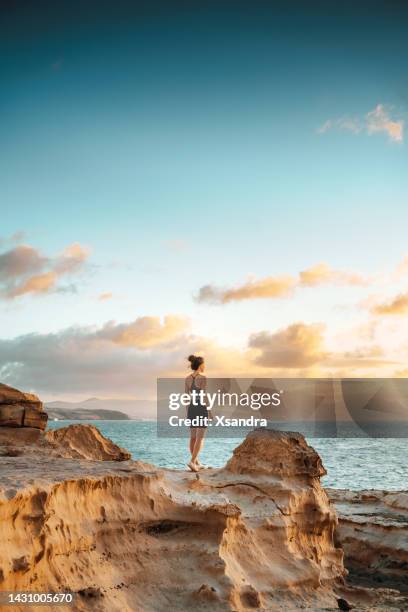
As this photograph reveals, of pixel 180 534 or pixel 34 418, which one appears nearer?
pixel 180 534

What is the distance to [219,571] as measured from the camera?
237 inches

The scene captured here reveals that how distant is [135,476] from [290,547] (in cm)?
254

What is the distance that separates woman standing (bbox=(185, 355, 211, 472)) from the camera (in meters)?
9.09

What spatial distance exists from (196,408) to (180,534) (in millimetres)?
3255

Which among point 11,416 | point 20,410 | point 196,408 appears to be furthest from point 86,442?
point 196,408

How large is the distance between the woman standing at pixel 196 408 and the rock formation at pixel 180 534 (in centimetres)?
81

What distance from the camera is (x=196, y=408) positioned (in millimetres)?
9359

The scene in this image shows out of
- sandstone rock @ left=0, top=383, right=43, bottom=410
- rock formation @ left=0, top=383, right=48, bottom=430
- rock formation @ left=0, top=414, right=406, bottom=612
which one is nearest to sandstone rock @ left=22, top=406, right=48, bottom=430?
rock formation @ left=0, top=383, right=48, bottom=430

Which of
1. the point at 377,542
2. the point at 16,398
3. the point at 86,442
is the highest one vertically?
the point at 16,398

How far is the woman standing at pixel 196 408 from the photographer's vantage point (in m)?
9.09

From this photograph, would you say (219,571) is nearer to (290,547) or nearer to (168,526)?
(168,526)

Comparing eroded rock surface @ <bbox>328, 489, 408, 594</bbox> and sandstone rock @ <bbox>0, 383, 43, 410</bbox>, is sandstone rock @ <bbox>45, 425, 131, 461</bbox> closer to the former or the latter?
sandstone rock @ <bbox>0, 383, 43, 410</bbox>

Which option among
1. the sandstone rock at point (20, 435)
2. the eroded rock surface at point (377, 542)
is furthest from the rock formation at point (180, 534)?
the sandstone rock at point (20, 435)

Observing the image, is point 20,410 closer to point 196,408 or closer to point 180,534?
point 196,408
